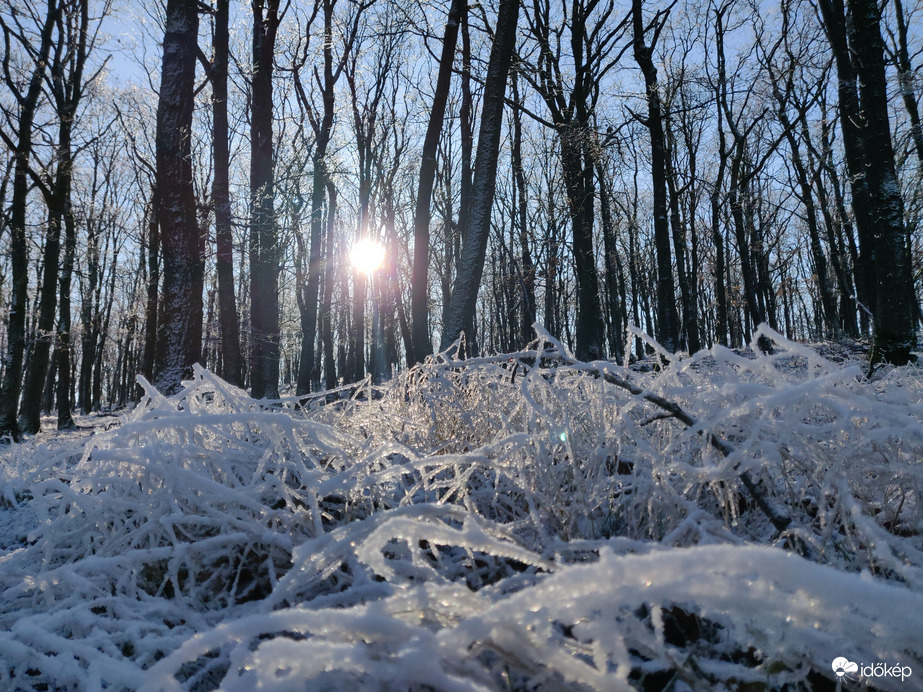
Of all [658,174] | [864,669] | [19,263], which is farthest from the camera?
[658,174]

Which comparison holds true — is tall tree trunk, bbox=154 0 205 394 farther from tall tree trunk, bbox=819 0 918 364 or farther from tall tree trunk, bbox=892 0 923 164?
tall tree trunk, bbox=892 0 923 164

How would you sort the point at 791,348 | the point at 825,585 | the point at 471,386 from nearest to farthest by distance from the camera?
the point at 825,585, the point at 791,348, the point at 471,386

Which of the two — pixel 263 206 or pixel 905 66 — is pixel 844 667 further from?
pixel 905 66

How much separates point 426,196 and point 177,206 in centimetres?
327

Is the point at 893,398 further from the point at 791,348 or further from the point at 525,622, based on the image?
the point at 525,622

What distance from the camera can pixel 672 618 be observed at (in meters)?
0.95

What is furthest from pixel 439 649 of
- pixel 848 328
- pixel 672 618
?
pixel 848 328

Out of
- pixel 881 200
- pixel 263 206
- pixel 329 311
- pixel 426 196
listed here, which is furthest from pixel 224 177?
pixel 329 311

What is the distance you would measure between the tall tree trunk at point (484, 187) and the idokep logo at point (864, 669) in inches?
193

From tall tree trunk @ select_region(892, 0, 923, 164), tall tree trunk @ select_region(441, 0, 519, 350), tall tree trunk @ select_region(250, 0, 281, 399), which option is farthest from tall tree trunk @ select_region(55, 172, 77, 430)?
tall tree trunk @ select_region(892, 0, 923, 164)

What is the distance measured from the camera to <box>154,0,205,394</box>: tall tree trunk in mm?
5008

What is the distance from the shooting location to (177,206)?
5109 millimetres

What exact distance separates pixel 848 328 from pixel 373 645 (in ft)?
72.1

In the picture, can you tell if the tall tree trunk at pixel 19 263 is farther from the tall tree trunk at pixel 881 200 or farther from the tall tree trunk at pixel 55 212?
the tall tree trunk at pixel 881 200
